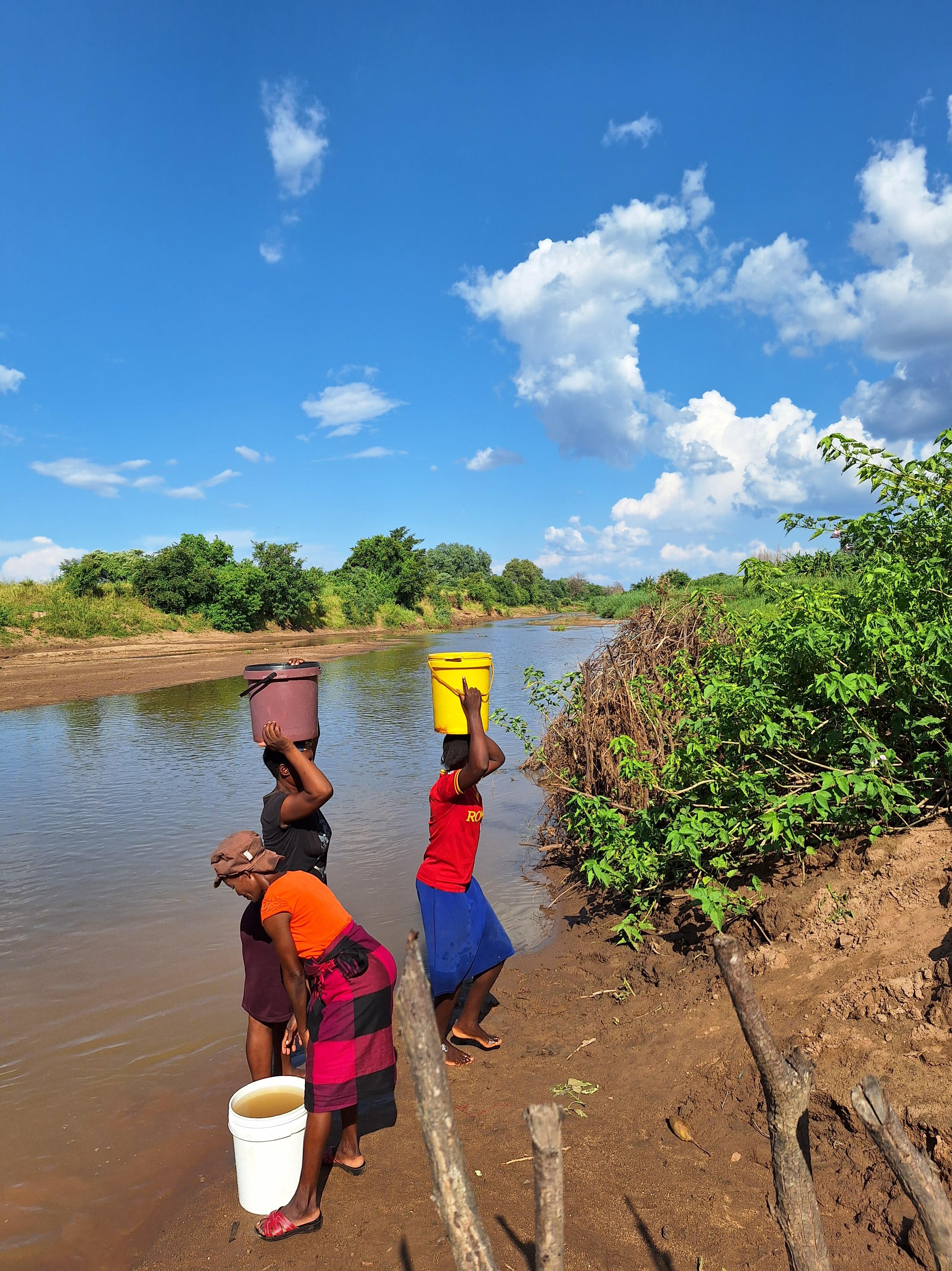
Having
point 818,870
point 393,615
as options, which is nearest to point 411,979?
point 818,870

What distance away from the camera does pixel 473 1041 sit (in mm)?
3992

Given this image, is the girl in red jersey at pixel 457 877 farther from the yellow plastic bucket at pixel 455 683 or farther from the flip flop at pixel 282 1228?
the flip flop at pixel 282 1228

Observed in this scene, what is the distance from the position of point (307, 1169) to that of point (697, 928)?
97.8 inches

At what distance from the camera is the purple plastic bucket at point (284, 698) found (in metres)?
3.42

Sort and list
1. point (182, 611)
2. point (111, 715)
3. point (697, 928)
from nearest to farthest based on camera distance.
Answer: point (697, 928), point (111, 715), point (182, 611)

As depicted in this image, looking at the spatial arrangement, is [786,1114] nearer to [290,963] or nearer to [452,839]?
[290,963]

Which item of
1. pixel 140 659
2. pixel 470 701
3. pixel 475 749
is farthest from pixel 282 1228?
pixel 140 659

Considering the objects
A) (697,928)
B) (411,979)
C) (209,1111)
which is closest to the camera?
(411,979)

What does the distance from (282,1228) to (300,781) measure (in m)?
1.59

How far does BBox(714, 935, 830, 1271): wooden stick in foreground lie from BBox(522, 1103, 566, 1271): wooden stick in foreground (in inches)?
19.8

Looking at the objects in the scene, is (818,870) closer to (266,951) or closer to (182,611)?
(266,951)

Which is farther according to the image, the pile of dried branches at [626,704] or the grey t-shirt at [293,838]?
the pile of dried branches at [626,704]

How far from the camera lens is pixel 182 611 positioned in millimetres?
34125

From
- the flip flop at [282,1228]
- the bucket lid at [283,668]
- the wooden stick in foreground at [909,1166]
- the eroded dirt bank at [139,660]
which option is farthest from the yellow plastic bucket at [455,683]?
the eroded dirt bank at [139,660]
